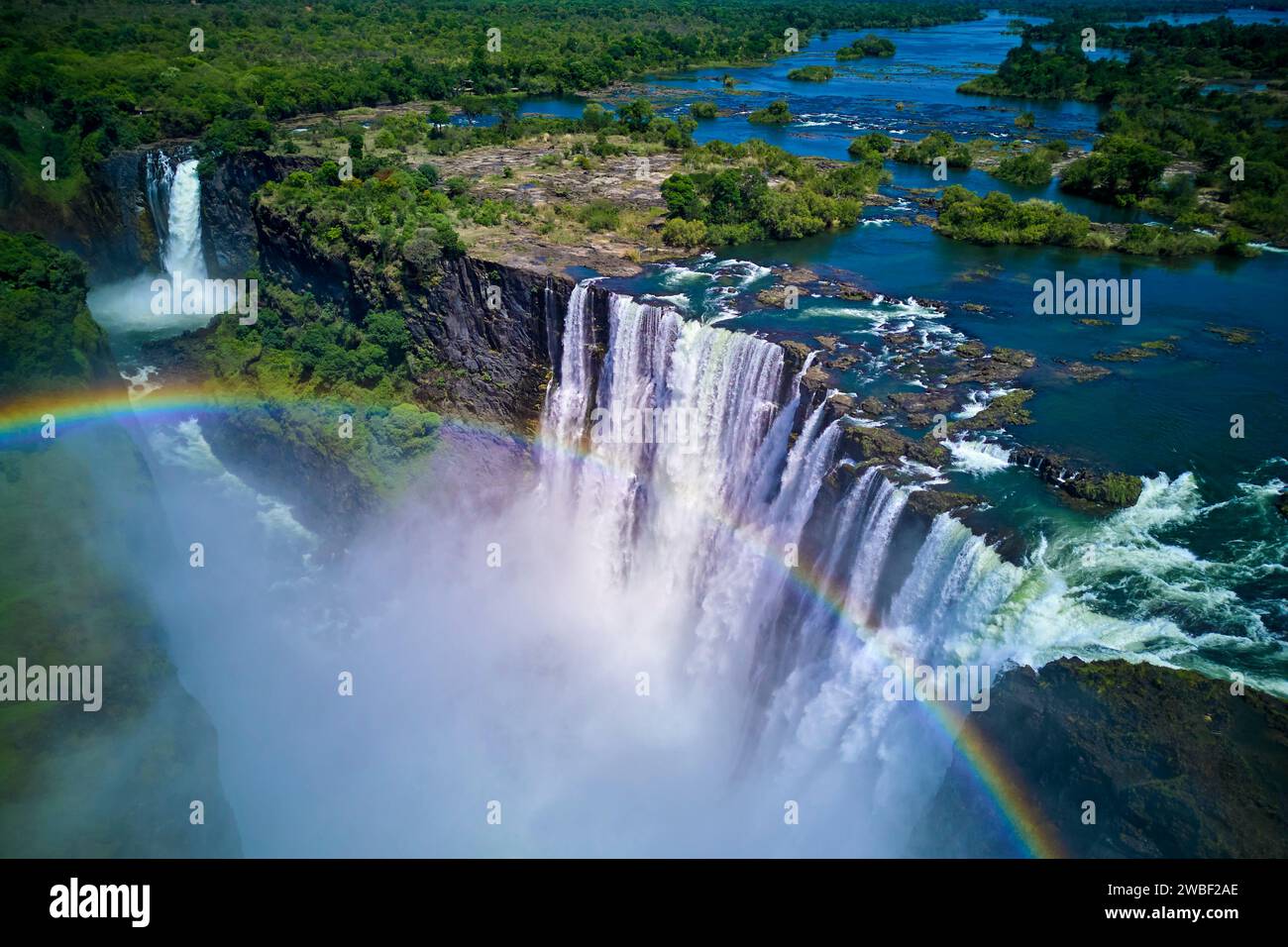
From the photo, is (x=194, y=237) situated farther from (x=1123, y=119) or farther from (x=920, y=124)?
(x=1123, y=119)

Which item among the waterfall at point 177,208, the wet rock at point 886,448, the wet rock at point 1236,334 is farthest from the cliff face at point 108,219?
the wet rock at point 1236,334

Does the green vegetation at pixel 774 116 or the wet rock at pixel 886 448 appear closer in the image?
the wet rock at pixel 886 448

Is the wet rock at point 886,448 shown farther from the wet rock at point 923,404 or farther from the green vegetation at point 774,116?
the green vegetation at point 774,116

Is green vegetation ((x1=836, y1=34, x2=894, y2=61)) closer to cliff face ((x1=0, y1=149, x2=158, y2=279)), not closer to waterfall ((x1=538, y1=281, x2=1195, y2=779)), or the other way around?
cliff face ((x1=0, y1=149, x2=158, y2=279))

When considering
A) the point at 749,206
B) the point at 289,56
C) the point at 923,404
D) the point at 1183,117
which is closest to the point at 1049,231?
the point at 749,206

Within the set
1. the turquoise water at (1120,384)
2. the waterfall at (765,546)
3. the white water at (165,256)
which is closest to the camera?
the waterfall at (765,546)

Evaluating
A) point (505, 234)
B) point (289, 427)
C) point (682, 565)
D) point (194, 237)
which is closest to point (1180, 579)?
point (682, 565)

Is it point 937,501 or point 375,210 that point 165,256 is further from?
point 937,501
